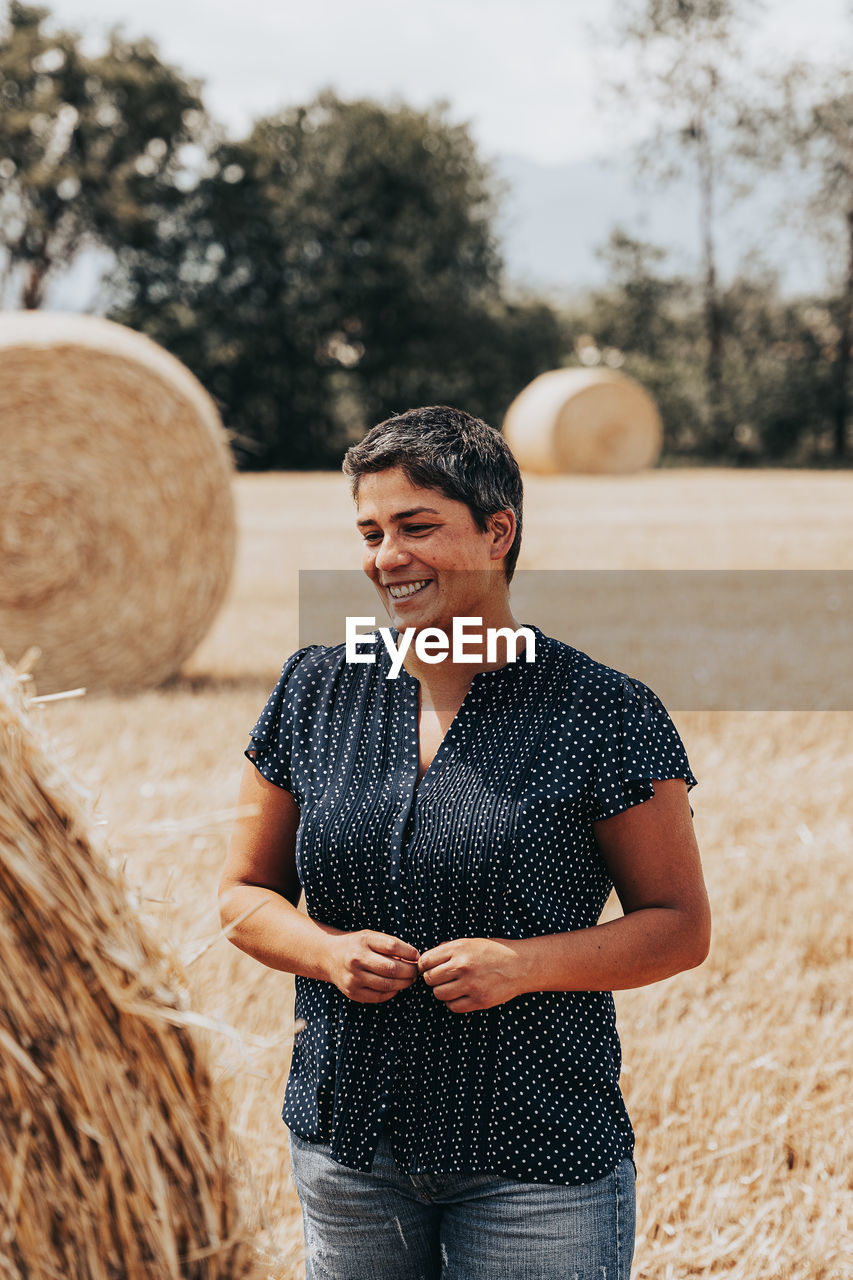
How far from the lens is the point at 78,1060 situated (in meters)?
1.61

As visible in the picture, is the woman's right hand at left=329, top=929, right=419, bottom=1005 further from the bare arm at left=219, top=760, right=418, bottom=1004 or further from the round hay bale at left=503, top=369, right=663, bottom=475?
the round hay bale at left=503, top=369, right=663, bottom=475

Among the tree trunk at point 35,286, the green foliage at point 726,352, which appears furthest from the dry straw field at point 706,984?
the tree trunk at point 35,286

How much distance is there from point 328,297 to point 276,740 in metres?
29.6

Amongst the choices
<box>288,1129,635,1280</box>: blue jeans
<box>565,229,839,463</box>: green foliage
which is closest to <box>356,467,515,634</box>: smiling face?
<box>288,1129,635,1280</box>: blue jeans

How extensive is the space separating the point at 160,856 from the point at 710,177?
3199 cm

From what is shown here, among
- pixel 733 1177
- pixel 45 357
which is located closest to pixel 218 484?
pixel 45 357

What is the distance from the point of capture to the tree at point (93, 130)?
98.4 feet

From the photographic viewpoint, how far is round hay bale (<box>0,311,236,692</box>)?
294 inches

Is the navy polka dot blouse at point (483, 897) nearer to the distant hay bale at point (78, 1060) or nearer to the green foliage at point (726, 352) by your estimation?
the distant hay bale at point (78, 1060)

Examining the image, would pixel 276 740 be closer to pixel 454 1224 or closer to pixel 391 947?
pixel 391 947

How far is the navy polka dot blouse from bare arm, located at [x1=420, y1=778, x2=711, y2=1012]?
0.14ft

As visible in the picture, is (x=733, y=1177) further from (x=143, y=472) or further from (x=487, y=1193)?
(x=143, y=472)

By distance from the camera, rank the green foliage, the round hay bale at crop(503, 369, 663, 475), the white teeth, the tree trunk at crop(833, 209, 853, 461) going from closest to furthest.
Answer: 1. the white teeth
2. the round hay bale at crop(503, 369, 663, 475)
3. the tree trunk at crop(833, 209, 853, 461)
4. the green foliage

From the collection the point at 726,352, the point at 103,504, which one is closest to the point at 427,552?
the point at 103,504
